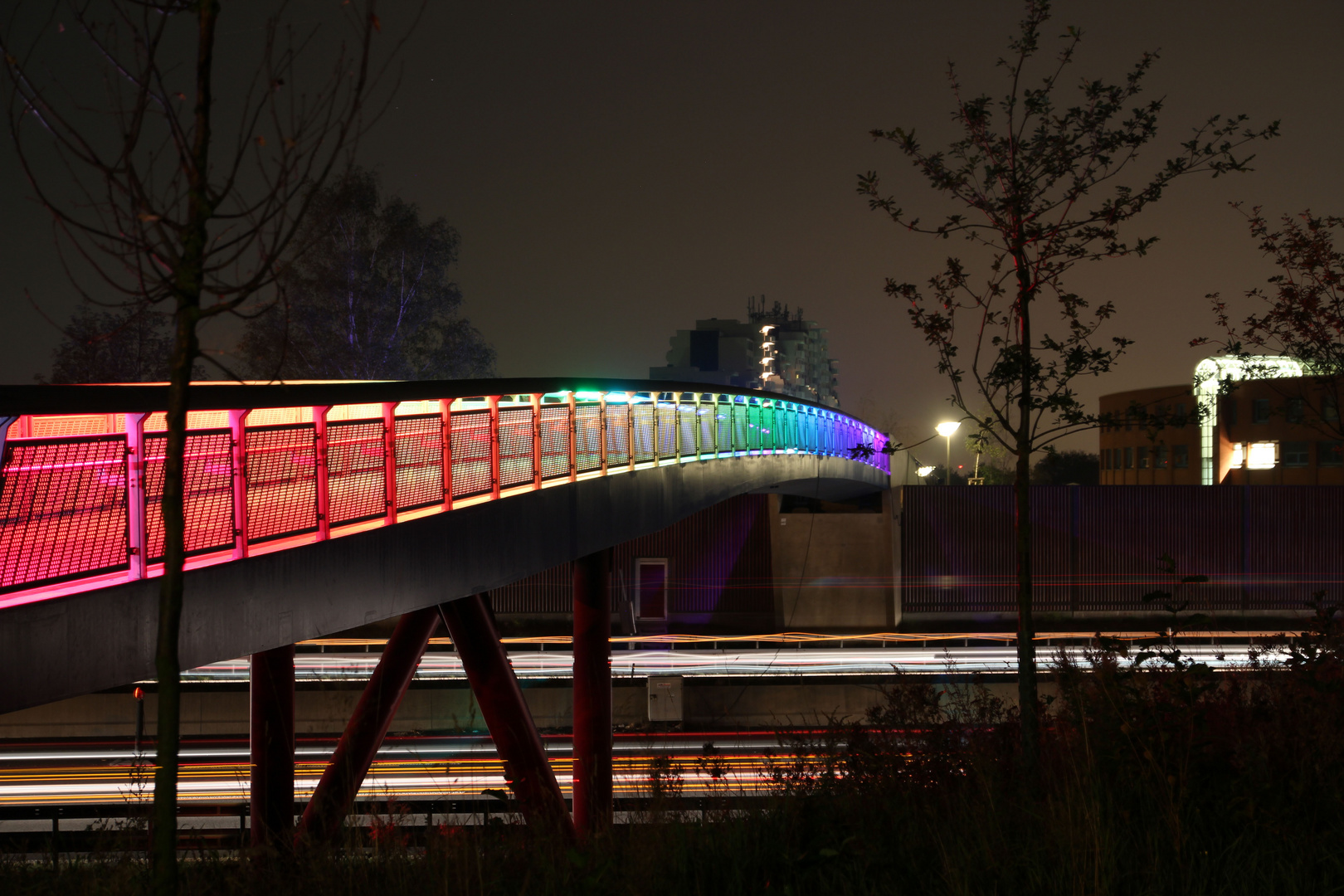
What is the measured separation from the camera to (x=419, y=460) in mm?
8281

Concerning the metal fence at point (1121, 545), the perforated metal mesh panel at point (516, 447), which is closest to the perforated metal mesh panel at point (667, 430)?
the perforated metal mesh panel at point (516, 447)

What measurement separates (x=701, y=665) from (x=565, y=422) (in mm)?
13111

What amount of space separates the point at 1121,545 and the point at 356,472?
30012 mm

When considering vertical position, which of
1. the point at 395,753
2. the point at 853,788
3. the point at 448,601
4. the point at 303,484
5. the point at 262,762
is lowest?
the point at 395,753

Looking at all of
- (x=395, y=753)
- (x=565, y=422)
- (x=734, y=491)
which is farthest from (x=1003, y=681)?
(x=565, y=422)

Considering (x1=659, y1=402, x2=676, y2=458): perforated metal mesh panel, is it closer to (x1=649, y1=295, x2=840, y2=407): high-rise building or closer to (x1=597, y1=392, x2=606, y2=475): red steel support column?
(x1=597, y1=392, x2=606, y2=475): red steel support column

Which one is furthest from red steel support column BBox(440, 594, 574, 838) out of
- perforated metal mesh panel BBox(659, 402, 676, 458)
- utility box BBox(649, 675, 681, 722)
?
utility box BBox(649, 675, 681, 722)

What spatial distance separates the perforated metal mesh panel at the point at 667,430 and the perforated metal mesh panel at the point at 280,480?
7.80m

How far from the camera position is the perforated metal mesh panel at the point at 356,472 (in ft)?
23.5

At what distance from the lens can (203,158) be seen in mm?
3506

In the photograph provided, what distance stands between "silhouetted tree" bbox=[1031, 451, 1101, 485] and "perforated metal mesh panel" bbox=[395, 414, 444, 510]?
71402 mm

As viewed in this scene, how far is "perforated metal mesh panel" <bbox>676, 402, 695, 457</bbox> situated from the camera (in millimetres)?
15320

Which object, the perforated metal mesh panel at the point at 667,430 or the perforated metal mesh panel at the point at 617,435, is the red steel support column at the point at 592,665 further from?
the perforated metal mesh panel at the point at 667,430

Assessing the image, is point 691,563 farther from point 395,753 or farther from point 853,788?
point 853,788
